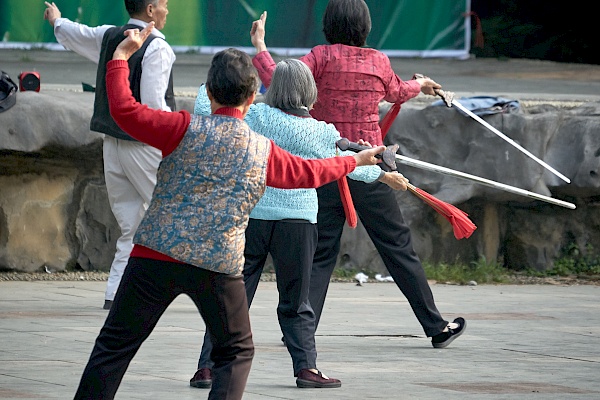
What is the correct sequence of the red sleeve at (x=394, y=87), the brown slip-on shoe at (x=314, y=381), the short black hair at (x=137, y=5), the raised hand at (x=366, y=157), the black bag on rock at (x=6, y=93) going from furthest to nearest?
the black bag on rock at (x=6, y=93)
the short black hair at (x=137, y=5)
the red sleeve at (x=394, y=87)
the brown slip-on shoe at (x=314, y=381)
the raised hand at (x=366, y=157)

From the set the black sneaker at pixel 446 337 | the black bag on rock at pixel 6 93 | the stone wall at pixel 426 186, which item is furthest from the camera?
the stone wall at pixel 426 186

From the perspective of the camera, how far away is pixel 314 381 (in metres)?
5.16

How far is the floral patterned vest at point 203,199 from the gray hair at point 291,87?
1.25m

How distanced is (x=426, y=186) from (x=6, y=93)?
10.7 feet

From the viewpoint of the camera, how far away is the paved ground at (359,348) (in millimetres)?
5129

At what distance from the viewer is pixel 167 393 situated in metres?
4.97

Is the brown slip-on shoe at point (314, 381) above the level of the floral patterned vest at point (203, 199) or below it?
below

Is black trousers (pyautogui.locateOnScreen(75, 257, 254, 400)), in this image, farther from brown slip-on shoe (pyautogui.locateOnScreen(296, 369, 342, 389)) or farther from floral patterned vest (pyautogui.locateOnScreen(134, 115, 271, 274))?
brown slip-on shoe (pyautogui.locateOnScreen(296, 369, 342, 389))

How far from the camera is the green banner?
13.8 metres

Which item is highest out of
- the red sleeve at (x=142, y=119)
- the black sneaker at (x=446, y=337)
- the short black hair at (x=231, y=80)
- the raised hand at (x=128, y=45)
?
the raised hand at (x=128, y=45)

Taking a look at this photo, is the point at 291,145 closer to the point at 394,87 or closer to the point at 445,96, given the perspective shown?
the point at 394,87

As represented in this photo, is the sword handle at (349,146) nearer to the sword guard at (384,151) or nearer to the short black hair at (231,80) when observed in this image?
the sword guard at (384,151)

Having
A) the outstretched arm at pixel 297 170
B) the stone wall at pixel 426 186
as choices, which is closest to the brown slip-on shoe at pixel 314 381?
the outstretched arm at pixel 297 170

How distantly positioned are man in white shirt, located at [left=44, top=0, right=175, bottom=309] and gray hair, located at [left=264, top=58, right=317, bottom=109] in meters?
1.58
